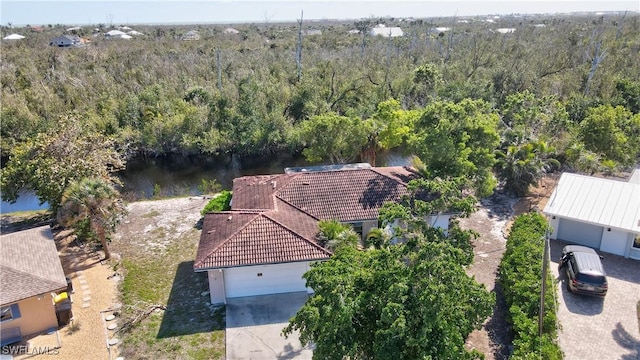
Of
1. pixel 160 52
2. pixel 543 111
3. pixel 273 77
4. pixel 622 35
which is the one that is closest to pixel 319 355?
pixel 543 111

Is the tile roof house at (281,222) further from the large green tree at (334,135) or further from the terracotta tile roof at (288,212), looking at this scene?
the large green tree at (334,135)

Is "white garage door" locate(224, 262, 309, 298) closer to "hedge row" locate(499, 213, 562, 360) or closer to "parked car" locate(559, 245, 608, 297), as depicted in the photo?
"hedge row" locate(499, 213, 562, 360)

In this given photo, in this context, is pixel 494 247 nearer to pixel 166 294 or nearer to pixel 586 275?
pixel 586 275

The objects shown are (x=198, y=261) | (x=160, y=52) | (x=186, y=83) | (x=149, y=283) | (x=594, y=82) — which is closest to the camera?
(x=198, y=261)

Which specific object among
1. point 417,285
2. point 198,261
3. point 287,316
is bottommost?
point 287,316

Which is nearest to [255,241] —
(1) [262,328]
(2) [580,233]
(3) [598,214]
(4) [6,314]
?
(1) [262,328]

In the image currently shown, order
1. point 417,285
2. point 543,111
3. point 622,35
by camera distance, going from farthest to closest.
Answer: point 622,35, point 543,111, point 417,285

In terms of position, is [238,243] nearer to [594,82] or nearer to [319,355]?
[319,355]

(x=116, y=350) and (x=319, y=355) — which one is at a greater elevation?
(x=319, y=355)
